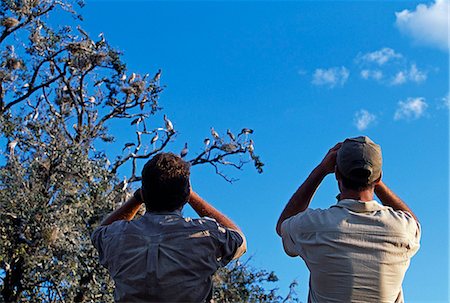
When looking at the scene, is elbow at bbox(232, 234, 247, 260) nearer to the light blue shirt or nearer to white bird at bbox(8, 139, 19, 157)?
the light blue shirt

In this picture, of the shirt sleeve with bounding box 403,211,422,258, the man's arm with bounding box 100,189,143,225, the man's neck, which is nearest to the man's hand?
the man's neck

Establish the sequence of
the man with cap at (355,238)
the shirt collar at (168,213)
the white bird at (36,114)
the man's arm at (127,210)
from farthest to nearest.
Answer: the white bird at (36,114)
the man's arm at (127,210)
the shirt collar at (168,213)
the man with cap at (355,238)

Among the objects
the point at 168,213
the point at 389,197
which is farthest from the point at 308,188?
the point at 168,213

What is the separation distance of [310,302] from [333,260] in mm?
195

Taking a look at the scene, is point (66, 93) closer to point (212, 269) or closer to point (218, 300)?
point (218, 300)

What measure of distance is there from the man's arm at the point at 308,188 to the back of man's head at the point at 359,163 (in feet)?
0.34

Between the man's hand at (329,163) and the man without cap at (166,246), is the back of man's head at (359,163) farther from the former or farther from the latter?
the man without cap at (166,246)

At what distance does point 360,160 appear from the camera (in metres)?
2.53

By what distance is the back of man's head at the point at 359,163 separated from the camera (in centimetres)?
254

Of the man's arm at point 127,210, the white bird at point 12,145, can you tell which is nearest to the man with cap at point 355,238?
the man's arm at point 127,210

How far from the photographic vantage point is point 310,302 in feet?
8.33

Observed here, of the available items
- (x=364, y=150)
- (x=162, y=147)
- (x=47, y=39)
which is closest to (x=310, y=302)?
(x=364, y=150)

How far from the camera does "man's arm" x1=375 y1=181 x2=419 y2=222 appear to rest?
Answer: 9.01 feet

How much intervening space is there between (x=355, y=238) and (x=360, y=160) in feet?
0.94
